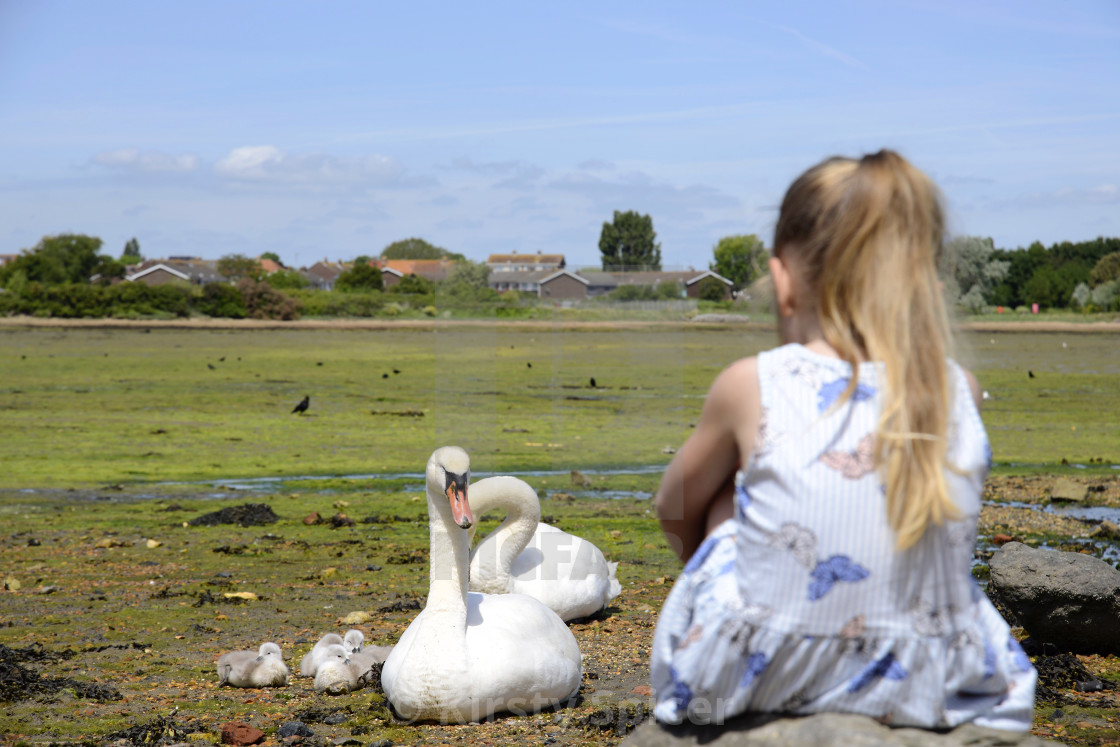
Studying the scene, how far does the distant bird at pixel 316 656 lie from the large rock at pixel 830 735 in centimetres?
406

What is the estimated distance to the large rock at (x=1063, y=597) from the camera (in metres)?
5.81

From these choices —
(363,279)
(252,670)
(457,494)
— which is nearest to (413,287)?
(363,279)

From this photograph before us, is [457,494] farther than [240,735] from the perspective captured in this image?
Yes

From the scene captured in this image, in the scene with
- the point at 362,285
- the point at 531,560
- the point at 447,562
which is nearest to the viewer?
the point at 447,562

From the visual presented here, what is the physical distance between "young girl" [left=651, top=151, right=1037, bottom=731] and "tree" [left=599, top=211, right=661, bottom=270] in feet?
233

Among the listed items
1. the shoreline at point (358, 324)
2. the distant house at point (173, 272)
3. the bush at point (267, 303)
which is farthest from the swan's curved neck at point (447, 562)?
the distant house at point (173, 272)

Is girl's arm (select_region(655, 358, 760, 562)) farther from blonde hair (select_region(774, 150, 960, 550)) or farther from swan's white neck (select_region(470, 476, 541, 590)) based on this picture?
swan's white neck (select_region(470, 476, 541, 590))

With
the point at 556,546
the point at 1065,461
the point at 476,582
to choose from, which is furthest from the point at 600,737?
the point at 1065,461

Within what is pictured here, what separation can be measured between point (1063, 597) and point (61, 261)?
93268 mm

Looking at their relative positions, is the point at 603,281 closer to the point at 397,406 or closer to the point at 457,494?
the point at 397,406

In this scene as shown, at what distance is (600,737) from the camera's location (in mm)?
4895

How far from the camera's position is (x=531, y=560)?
23.1 ft

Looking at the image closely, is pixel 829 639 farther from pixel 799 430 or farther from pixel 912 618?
pixel 799 430

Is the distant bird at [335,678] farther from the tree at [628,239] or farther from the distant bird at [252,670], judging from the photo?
the tree at [628,239]
